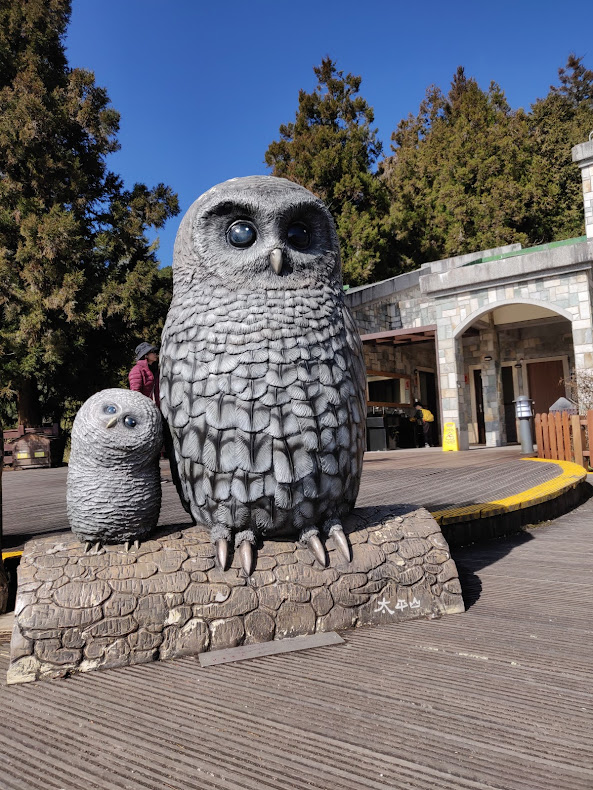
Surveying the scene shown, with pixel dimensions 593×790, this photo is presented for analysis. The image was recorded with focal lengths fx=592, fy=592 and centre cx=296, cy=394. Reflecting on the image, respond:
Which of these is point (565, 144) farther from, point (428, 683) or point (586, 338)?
point (428, 683)

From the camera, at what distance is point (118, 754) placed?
5.08ft

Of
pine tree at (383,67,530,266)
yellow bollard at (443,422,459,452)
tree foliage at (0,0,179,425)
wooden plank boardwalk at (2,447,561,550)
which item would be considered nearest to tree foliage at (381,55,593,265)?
pine tree at (383,67,530,266)

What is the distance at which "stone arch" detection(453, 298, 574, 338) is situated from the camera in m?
11.1

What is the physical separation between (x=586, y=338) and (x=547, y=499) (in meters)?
6.63

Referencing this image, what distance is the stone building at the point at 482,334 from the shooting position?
11.1 m

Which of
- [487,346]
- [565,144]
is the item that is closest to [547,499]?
[487,346]

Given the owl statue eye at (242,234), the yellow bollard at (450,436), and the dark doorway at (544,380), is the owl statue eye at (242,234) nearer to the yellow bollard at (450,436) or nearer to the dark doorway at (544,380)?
the yellow bollard at (450,436)

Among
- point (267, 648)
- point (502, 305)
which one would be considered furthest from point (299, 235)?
point (502, 305)

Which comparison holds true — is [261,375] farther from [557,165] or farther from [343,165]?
[557,165]

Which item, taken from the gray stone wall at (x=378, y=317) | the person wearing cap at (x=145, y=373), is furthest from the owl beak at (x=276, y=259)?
the gray stone wall at (x=378, y=317)

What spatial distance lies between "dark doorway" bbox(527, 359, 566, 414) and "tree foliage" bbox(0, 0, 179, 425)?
10.4 m

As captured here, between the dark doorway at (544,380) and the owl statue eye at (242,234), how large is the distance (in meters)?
14.4

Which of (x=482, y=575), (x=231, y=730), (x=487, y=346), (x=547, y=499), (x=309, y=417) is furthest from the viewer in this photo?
(x=487, y=346)

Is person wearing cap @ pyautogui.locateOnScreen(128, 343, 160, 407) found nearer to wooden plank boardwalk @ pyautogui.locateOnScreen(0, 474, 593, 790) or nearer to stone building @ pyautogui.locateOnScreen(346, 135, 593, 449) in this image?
wooden plank boardwalk @ pyautogui.locateOnScreen(0, 474, 593, 790)
